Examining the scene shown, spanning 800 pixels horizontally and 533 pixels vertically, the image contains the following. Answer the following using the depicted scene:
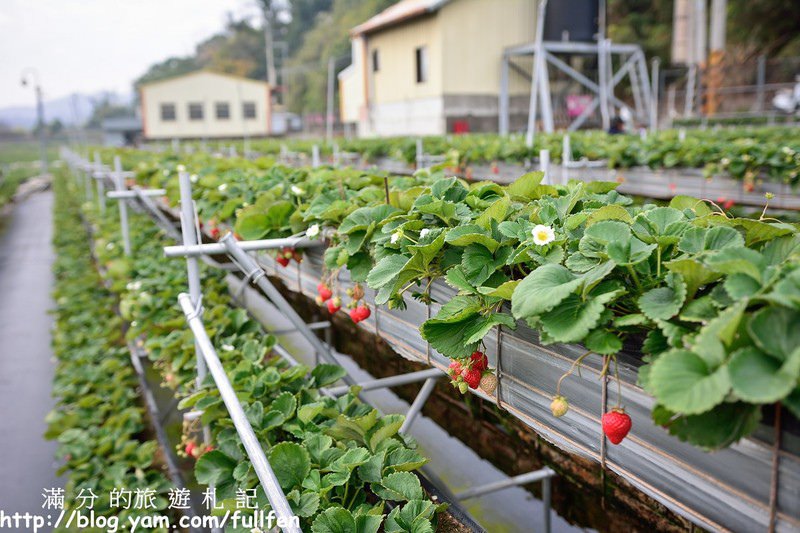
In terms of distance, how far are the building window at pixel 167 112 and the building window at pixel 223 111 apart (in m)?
2.62

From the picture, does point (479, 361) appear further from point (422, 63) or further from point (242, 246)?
point (422, 63)

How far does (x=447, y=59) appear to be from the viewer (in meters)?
22.3

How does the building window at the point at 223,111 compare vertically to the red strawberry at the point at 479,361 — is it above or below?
above

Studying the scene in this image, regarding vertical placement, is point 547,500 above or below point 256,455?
below

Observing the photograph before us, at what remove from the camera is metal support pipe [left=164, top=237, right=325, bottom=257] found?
306 cm

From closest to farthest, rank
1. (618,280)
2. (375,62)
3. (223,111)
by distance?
(618,280) < (375,62) < (223,111)

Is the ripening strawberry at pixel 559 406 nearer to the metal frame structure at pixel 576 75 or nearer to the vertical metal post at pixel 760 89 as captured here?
the metal frame structure at pixel 576 75

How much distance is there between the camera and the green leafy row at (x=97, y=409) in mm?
4832

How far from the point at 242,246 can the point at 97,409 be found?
12.2 ft

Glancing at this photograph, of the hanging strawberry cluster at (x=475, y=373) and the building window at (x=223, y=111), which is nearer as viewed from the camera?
the hanging strawberry cluster at (x=475, y=373)

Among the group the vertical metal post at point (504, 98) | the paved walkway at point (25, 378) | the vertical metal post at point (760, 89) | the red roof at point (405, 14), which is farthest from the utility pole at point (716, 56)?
the paved walkway at point (25, 378)

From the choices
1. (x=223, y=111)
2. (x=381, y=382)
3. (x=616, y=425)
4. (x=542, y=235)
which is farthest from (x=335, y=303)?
(x=223, y=111)

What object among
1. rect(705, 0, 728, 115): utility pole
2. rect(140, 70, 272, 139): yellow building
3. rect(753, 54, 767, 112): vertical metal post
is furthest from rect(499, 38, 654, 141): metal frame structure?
rect(140, 70, 272, 139): yellow building

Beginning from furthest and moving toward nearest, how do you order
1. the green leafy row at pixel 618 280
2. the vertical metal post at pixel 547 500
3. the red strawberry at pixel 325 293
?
the vertical metal post at pixel 547 500 → the red strawberry at pixel 325 293 → the green leafy row at pixel 618 280
